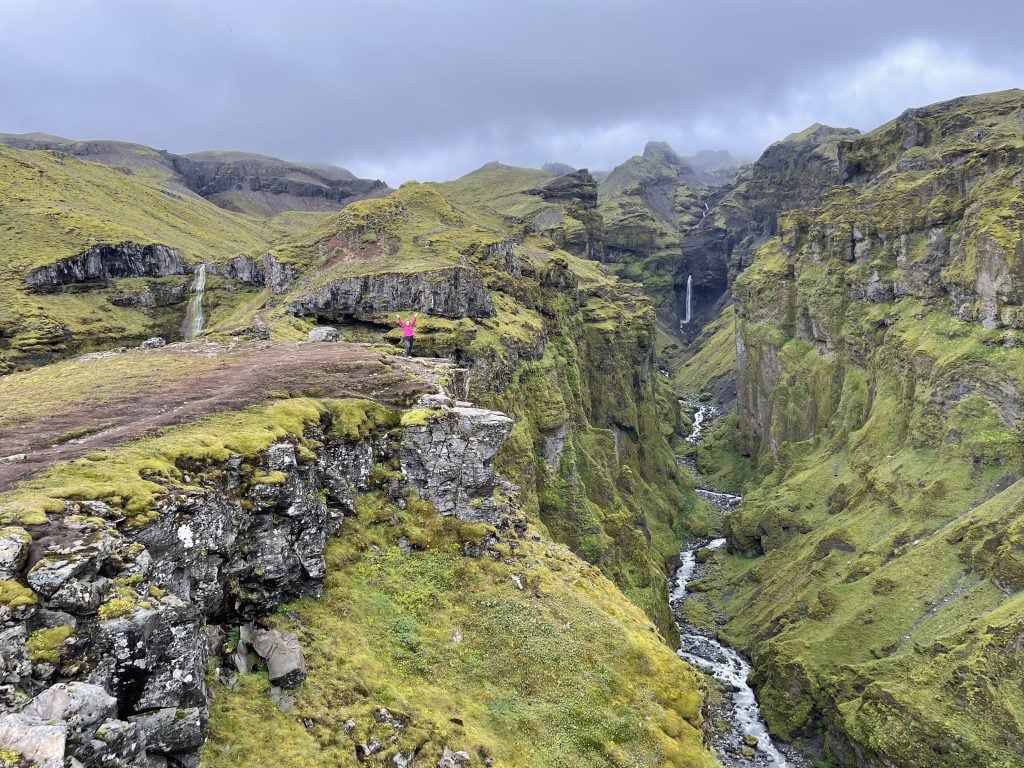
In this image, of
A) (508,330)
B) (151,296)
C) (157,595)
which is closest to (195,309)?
(151,296)

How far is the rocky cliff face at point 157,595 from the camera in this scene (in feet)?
52.3

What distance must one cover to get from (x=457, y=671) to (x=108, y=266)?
12589cm

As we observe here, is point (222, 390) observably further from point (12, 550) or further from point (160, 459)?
point (12, 550)

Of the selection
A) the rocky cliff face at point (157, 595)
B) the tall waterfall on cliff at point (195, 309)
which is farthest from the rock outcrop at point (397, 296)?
the rocky cliff face at point (157, 595)

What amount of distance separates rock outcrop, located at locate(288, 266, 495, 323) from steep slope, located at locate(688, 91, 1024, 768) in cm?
6292

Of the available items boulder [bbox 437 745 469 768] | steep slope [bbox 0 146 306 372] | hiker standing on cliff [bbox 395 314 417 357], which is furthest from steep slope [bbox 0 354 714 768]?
steep slope [bbox 0 146 306 372]

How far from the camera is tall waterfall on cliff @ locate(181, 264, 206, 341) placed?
10156 centimetres

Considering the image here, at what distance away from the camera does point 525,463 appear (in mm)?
66688

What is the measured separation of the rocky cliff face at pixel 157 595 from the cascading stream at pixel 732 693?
6119cm

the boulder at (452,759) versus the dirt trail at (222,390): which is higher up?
the dirt trail at (222,390)

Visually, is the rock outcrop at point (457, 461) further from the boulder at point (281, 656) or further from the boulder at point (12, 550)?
the boulder at point (12, 550)

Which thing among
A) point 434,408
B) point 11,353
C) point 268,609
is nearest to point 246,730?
point 268,609

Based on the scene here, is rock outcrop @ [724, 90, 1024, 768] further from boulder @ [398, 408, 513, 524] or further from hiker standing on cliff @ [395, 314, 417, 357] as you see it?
hiker standing on cliff @ [395, 314, 417, 357]

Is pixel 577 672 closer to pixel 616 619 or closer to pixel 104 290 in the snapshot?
pixel 616 619
